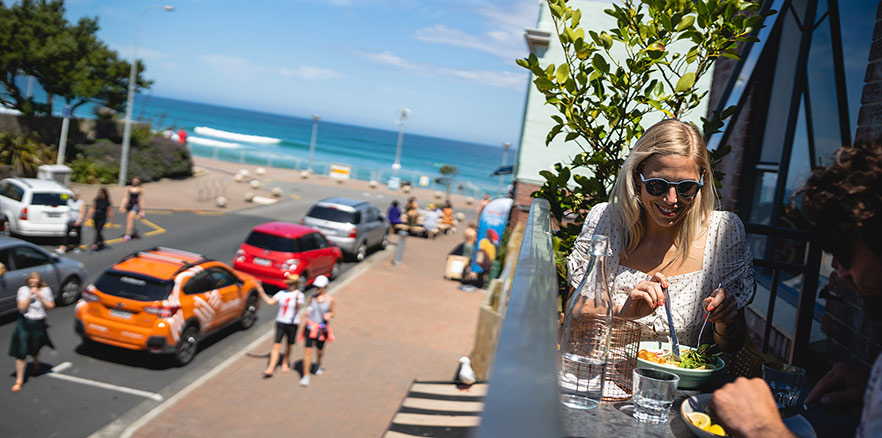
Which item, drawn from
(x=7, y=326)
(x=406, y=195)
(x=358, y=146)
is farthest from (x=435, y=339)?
(x=358, y=146)

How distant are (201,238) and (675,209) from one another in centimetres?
2172

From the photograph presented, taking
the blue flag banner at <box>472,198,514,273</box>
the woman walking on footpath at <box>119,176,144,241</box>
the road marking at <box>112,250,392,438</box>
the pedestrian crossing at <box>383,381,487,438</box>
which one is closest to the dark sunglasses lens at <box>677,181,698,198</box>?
the pedestrian crossing at <box>383,381,487,438</box>

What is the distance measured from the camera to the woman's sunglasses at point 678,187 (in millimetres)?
2779

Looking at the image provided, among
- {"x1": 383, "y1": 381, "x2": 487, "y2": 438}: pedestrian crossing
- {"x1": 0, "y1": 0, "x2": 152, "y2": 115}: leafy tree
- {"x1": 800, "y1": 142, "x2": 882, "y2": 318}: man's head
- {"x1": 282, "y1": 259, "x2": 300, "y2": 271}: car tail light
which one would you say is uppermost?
{"x1": 0, "y1": 0, "x2": 152, "y2": 115}: leafy tree

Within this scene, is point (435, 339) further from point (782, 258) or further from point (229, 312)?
point (782, 258)

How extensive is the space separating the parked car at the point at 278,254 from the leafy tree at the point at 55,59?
18.4 meters

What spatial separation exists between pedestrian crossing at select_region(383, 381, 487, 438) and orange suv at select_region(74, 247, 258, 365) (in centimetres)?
405

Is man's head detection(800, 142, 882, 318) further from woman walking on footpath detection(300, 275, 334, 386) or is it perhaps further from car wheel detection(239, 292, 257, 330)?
car wheel detection(239, 292, 257, 330)

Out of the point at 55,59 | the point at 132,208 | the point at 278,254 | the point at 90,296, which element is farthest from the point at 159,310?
the point at 55,59

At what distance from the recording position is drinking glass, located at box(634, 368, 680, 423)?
6.18 feet

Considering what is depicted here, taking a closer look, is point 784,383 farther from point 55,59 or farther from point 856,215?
point 55,59

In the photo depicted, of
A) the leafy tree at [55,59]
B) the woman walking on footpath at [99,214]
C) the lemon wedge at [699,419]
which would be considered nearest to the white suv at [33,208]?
the woman walking on footpath at [99,214]

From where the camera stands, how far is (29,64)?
101 ft

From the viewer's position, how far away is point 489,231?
2216 centimetres
